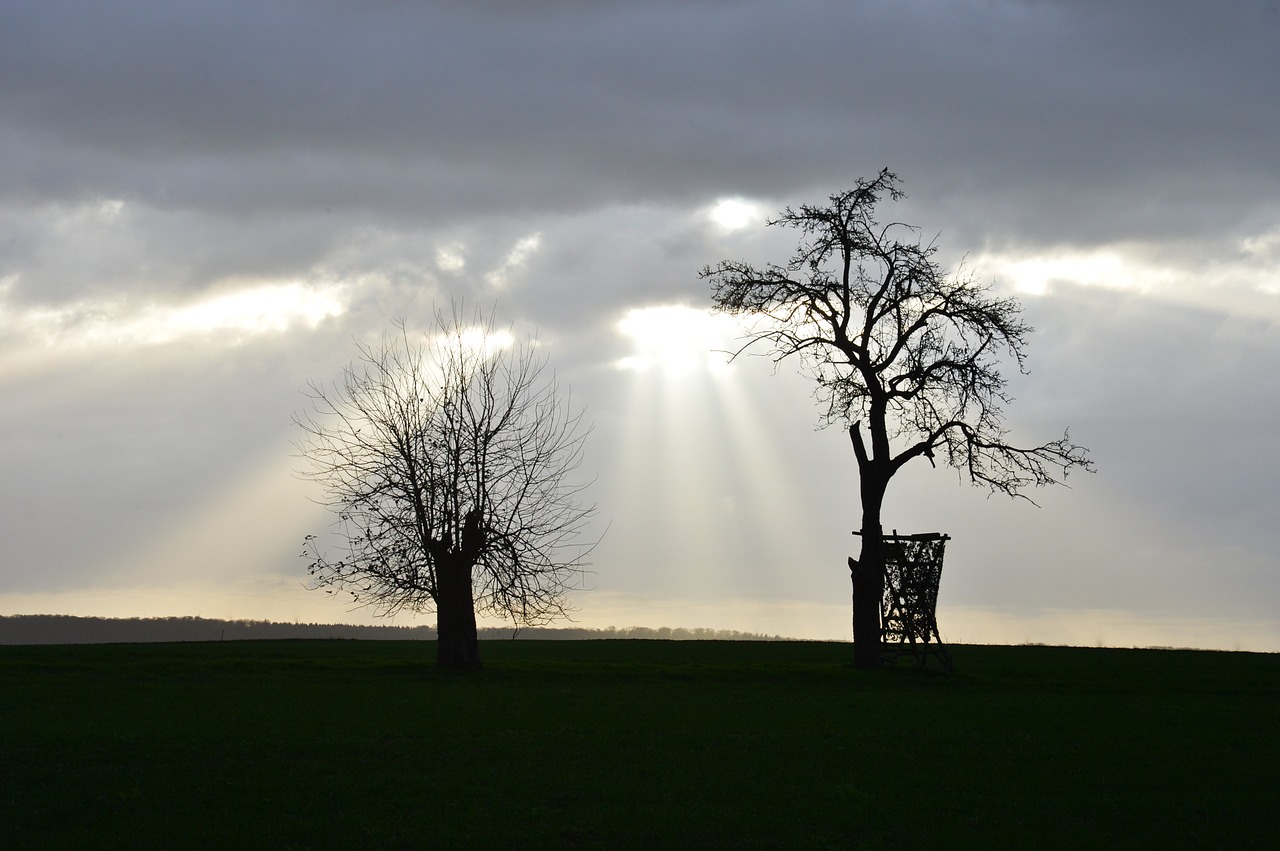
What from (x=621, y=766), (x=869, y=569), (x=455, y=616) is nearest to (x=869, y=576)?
(x=869, y=569)

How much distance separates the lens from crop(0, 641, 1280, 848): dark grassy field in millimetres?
14977

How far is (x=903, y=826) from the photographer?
15430 millimetres

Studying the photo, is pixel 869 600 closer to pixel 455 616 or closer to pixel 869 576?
pixel 869 576

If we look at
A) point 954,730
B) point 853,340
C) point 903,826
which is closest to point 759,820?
point 903,826

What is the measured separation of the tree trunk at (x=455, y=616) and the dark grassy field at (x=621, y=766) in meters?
6.74

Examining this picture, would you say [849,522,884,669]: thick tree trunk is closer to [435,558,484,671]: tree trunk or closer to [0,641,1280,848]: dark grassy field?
[0,641,1280,848]: dark grassy field

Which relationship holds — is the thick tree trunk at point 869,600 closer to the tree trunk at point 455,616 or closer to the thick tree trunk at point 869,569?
the thick tree trunk at point 869,569

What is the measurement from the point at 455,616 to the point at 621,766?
925 inches

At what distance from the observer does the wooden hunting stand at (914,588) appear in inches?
1700

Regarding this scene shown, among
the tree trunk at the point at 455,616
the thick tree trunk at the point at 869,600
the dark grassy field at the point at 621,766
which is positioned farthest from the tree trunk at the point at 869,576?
the tree trunk at the point at 455,616

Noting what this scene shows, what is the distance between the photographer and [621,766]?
1953 centimetres

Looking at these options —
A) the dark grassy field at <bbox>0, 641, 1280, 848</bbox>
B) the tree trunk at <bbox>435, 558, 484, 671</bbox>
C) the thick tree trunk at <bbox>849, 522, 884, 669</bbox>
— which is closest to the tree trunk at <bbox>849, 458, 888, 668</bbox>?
the thick tree trunk at <bbox>849, 522, 884, 669</bbox>

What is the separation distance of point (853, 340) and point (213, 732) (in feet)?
97.6

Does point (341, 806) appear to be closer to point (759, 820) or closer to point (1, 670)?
point (759, 820)
